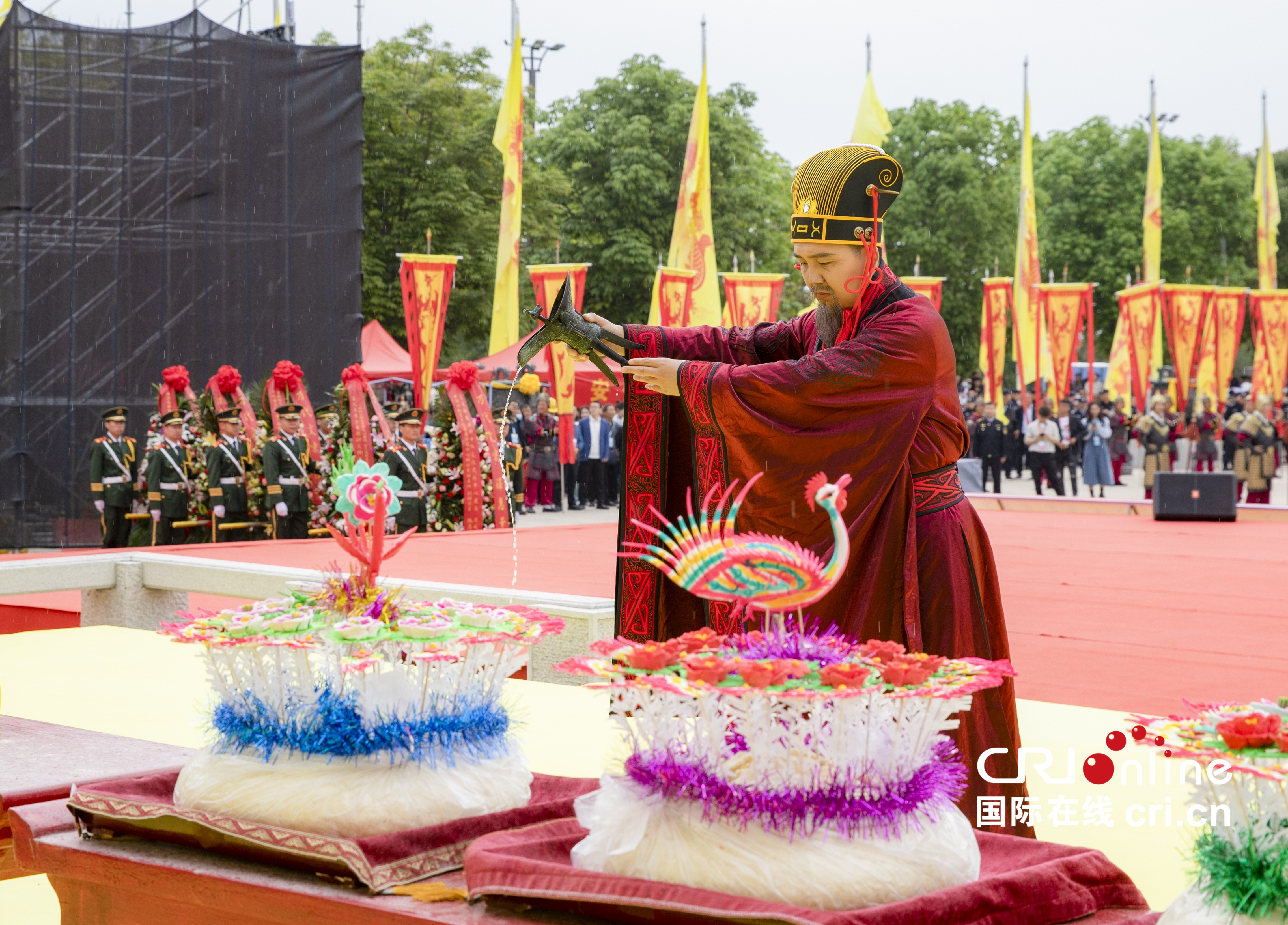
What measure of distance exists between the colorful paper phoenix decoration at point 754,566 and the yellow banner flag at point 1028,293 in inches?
765

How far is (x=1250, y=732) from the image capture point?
1.53 m

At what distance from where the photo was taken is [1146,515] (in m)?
12.7

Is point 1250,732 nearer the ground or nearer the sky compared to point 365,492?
nearer the ground

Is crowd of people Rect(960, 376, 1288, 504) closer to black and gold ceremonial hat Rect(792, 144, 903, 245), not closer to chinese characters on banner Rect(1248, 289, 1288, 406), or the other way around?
chinese characters on banner Rect(1248, 289, 1288, 406)

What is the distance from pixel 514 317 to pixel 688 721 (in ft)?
48.7

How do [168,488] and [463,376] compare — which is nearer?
[463,376]

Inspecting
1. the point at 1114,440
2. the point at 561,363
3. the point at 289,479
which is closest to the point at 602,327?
the point at 289,479

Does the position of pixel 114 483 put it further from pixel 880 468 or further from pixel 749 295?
→ pixel 880 468

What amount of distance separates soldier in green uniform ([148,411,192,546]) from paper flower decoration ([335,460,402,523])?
30.8ft

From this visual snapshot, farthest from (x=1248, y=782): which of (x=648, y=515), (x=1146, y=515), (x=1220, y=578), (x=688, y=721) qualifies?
(x=1146, y=515)

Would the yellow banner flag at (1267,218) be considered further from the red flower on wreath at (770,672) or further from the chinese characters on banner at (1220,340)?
the red flower on wreath at (770,672)

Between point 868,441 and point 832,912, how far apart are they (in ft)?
4.05

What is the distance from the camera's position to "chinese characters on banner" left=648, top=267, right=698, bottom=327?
56.1ft

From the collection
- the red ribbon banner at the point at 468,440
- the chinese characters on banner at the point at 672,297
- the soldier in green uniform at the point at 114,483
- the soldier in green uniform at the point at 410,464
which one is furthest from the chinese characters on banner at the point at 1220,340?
the soldier in green uniform at the point at 114,483
